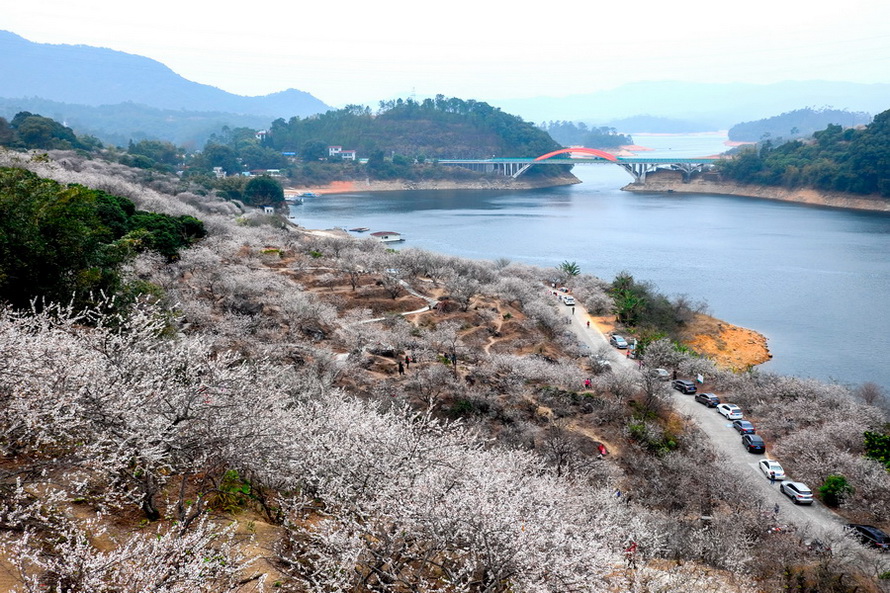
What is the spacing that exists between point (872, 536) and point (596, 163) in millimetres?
126396

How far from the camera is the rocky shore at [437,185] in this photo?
128988 mm

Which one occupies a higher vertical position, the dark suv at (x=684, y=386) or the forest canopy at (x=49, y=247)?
the forest canopy at (x=49, y=247)

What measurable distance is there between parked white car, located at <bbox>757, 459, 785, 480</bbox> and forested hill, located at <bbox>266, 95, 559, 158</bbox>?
441 ft

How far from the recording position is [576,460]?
17.0 metres

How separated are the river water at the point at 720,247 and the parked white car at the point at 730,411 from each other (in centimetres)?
1026

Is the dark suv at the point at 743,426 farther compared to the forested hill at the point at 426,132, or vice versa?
the forested hill at the point at 426,132

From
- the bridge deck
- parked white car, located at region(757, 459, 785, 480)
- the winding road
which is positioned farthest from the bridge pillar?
parked white car, located at region(757, 459, 785, 480)

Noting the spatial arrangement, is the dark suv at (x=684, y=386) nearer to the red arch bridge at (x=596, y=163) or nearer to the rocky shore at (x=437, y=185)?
the rocky shore at (x=437, y=185)

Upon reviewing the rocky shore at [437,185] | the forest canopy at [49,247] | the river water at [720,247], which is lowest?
the river water at [720,247]

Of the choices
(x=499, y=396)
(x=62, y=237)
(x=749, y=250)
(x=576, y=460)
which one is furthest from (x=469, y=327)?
(x=749, y=250)

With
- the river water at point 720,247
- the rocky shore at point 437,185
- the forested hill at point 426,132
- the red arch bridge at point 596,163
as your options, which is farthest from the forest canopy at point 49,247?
the forested hill at point 426,132

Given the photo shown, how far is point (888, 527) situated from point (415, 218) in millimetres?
75964

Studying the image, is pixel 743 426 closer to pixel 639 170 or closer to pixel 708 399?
pixel 708 399

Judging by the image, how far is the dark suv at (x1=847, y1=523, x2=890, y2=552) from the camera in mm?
14839
